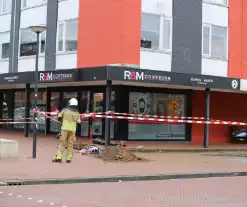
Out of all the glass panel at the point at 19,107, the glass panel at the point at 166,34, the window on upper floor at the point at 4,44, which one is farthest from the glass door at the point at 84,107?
the glass panel at the point at 19,107

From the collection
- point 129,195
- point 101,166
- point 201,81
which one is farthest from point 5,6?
point 129,195

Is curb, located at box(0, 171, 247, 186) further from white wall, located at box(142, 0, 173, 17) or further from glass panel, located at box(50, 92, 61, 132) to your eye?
glass panel, located at box(50, 92, 61, 132)

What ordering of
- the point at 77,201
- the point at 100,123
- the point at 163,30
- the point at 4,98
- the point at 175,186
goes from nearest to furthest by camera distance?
the point at 77,201 < the point at 175,186 < the point at 163,30 < the point at 100,123 < the point at 4,98

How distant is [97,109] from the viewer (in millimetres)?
21594

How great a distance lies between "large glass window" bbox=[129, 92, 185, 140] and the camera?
69.4 feet

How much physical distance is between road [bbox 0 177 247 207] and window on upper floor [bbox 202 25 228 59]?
Result: 35.7ft

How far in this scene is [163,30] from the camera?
1991 cm

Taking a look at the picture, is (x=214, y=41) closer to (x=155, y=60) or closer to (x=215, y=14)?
(x=215, y=14)

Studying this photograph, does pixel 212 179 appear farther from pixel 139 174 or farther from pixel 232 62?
pixel 232 62

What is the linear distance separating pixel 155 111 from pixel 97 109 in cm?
277

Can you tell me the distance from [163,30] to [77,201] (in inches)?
505

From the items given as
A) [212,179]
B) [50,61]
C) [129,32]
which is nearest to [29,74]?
[50,61]

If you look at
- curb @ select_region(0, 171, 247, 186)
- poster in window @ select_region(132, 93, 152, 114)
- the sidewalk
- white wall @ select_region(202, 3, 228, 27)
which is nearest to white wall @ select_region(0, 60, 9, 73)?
poster in window @ select_region(132, 93, 152, 114)

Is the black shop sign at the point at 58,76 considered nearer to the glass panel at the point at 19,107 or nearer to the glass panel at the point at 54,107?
the glass panel at the point at 54,107
